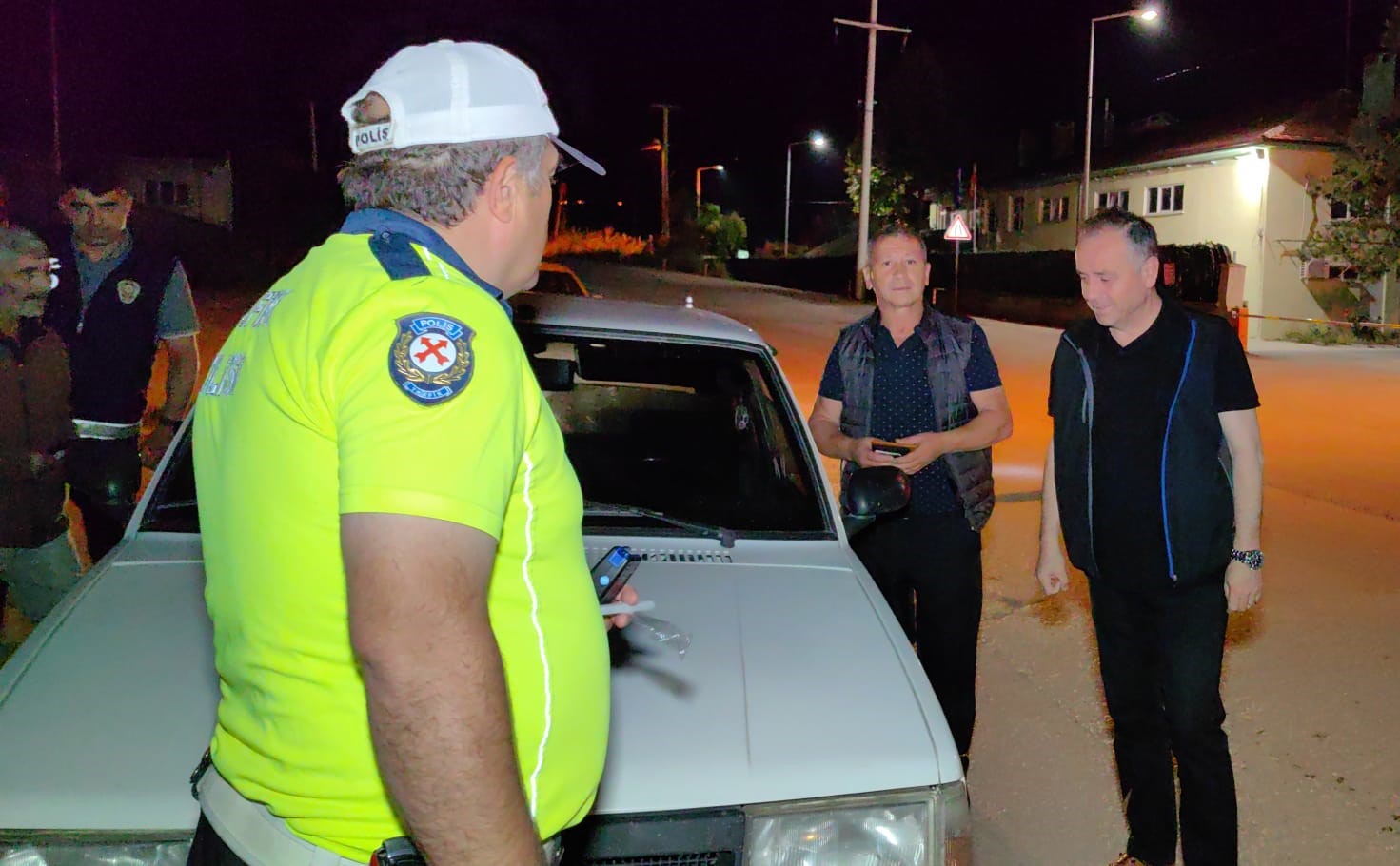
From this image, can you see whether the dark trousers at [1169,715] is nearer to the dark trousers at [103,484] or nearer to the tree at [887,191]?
the dark trousers at [103,484]

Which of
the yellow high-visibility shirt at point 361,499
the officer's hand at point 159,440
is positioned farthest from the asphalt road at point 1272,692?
the officer's hand at point 159,440

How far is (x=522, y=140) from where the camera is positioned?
150 centimetres

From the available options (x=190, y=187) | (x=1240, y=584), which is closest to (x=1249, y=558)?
(x=1240, y=584)

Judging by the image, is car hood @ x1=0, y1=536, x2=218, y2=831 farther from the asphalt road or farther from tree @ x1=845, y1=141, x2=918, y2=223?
tree @ x1=845, y1=141, x2=918, y2=223

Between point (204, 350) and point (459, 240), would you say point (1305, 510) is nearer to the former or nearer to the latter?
point (459, 240)

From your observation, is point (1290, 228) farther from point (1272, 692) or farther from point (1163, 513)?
point (1163, 513)

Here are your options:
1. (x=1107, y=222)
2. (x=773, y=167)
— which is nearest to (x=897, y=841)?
(x=1107, y=222)

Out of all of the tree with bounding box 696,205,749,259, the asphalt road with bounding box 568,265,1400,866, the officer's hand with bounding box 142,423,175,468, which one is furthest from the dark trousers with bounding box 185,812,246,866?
the tree with bounding box 696,205,749,259

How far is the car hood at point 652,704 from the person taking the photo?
6.38 feet

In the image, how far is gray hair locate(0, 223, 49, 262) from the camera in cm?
389

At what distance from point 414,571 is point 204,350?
1822cm

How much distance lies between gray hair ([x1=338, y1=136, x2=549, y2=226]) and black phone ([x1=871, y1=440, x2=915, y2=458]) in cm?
244

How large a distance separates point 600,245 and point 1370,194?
3908cm

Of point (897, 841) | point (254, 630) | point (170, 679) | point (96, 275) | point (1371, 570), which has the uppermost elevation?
point (96, 275)
